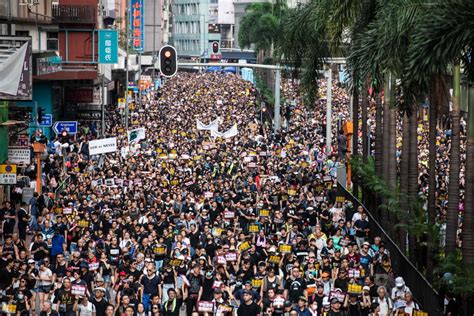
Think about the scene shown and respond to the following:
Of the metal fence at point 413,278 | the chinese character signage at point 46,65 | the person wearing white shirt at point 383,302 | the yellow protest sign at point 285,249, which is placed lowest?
the metal fence at point 413,278

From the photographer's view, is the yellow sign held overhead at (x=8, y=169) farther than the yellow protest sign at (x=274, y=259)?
Yes

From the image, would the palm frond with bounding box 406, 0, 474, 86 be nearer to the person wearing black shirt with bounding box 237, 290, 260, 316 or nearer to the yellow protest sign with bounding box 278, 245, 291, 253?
the person wearing black shirt with bounding box 237, 290, 260, 316

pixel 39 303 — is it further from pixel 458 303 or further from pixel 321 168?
pixel 321 168

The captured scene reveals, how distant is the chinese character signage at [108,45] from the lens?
5675 centimetres

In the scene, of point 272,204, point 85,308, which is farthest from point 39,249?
point 272,204

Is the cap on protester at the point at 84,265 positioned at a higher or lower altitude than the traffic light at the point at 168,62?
lower

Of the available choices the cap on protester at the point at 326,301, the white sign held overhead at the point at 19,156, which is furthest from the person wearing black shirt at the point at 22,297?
the white sign held overhead at the point at 19,156

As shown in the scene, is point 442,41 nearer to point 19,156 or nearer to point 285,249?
point 285,249

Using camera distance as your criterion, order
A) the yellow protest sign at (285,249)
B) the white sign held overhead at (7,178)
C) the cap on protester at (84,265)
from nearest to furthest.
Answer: the cap on protester at (84,265), the yellow protest sign at (285,249), the white sign held overhead at (7,178)

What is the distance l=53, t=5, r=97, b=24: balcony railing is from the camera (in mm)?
63666

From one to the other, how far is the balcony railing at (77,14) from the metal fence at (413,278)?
3300 cm

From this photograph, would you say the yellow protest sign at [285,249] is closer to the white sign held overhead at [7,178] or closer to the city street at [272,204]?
the city street at [272,204]

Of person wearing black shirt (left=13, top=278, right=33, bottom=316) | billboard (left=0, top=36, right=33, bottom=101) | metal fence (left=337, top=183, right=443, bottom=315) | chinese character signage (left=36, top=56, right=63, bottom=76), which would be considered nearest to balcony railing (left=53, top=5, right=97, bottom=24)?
chinese character signage (left=36, top=56, right=63, bottom=76)

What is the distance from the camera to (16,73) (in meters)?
24.5
